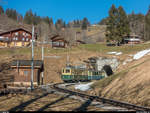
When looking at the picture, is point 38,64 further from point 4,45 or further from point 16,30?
point 16,30

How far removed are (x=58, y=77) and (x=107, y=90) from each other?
22.4m

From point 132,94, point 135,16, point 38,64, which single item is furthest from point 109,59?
point 135,16

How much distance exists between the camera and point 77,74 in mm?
38781

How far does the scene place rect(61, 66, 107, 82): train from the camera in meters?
37.3

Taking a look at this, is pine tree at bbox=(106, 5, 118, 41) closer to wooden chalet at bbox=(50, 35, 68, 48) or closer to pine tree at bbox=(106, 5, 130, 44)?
pine tree at bbox=(106, 5, 130, 44)

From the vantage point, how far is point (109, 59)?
1940 inches

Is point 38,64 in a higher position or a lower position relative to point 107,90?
higher

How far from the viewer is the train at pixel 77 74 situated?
3728 cm

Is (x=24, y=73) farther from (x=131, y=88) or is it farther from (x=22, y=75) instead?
(x=131, y=88)

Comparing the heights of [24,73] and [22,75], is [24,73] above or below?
above

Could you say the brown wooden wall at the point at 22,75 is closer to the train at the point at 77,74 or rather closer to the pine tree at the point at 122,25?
the train at the point at 77,74

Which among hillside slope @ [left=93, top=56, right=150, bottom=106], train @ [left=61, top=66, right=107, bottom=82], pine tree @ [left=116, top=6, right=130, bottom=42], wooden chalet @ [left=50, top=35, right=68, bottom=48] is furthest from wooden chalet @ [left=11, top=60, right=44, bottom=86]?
pine tree @ [left=116, top=6, right=130, bottom=42]

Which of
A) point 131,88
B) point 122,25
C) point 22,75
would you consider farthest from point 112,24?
point 131,88

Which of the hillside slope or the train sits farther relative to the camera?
the train
